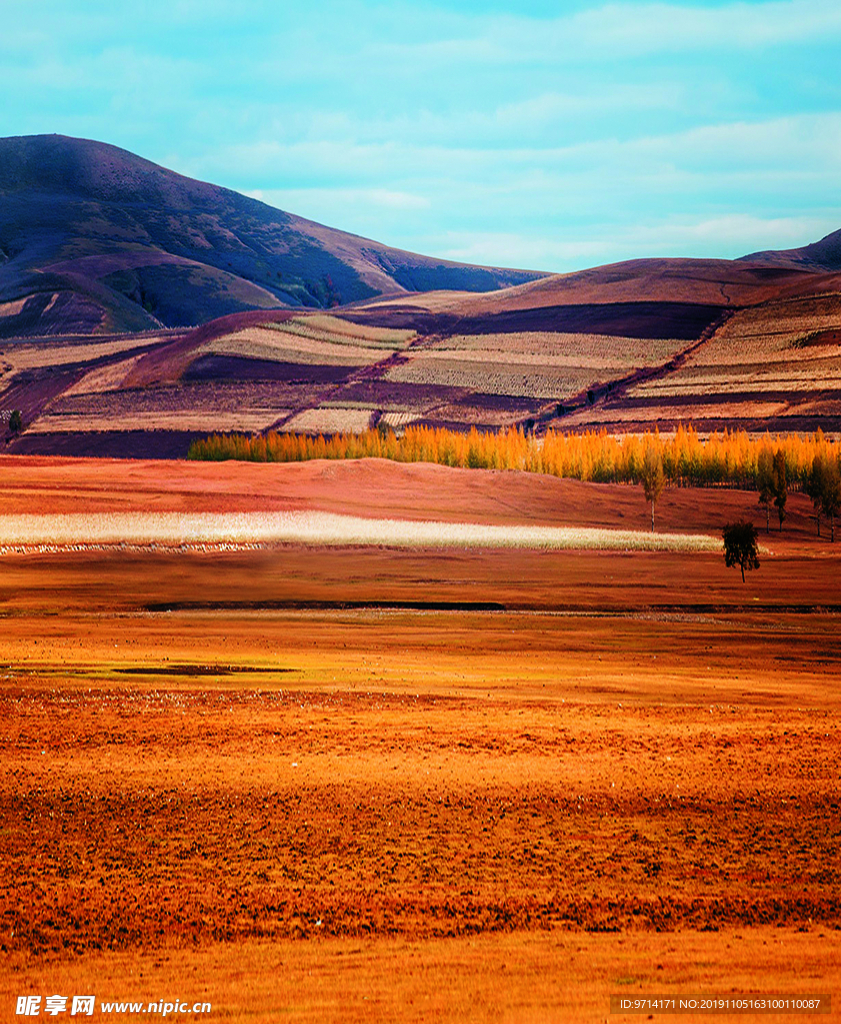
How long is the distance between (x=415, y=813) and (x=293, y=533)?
43.7 metres

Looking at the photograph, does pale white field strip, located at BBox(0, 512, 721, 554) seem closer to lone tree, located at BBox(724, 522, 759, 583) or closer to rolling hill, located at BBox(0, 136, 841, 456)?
lone tree, located at BBox(724, 522, 759, 583)

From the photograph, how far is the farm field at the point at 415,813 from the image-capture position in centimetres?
1115

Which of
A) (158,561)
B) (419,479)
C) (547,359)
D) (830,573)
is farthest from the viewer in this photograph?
(547,359)

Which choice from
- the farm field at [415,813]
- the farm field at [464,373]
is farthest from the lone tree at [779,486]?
the farm field at [464,373]

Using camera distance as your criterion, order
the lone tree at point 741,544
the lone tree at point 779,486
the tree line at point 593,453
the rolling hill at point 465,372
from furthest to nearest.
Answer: the rolling hill at point 465,372
the tree line at point 593,453
the lone tree at point 779,486
the lone tree at point 741,544

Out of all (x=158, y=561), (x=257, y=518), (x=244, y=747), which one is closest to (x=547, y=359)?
(x=257, y=518)

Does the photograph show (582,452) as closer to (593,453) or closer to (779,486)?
(593,453)

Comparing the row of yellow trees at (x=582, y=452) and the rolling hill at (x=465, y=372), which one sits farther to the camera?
the rolling hill at (x=465, y=372)

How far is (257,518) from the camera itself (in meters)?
64.3

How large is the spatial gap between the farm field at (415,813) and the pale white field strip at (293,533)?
638 inches

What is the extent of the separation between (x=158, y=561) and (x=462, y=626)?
735 inches

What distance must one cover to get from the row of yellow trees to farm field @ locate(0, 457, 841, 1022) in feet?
226

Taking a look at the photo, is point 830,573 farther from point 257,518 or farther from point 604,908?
point 604,908

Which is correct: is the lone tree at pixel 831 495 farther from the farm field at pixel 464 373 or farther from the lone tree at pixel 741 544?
the farm field at pixel 464 373
